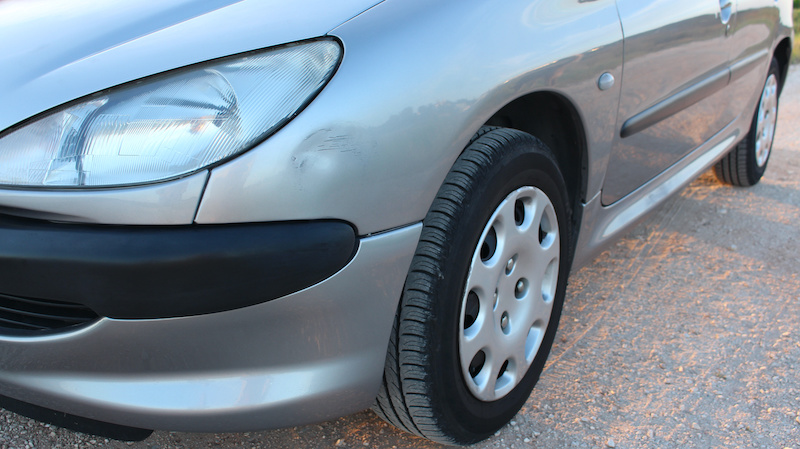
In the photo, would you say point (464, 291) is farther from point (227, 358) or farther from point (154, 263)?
point (154, 263)

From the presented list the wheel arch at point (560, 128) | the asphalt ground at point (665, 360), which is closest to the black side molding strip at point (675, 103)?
the wheel arch at point (560, 128)

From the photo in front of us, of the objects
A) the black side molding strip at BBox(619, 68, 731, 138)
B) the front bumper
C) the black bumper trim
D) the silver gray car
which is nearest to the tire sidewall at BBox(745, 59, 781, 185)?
the black side molding strip at BBox(619, 68, 731, 138)

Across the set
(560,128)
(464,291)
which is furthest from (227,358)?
(560,128)

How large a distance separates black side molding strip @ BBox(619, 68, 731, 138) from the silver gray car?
1.57ft

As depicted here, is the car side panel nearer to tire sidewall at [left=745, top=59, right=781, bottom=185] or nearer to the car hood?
the car hood

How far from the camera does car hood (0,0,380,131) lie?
108 cm

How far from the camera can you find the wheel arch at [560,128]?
1.58 meters

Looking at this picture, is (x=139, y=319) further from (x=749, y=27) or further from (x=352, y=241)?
(x=749, y=27)

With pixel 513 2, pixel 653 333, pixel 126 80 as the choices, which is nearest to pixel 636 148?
pixel 653 333

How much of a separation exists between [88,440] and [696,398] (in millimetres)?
1535

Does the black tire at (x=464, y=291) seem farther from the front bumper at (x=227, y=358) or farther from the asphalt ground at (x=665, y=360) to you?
the asphalt ground at (x=665, y=360)

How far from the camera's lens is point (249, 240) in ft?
3.42

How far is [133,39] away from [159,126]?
0.18m

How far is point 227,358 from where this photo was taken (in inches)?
44.3
